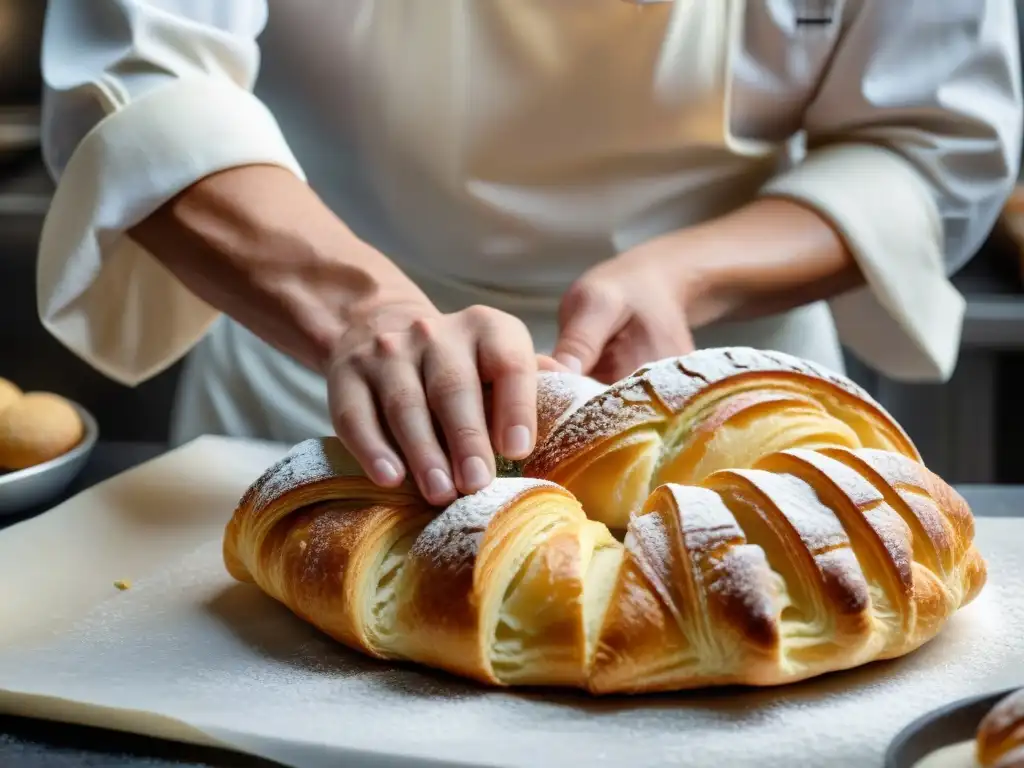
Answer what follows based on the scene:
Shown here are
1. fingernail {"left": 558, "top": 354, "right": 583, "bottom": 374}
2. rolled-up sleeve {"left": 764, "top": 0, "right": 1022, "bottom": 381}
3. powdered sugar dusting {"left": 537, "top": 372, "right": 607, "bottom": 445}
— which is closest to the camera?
powdered sugar dusting {"left": 537, "top": 372, "right": 607, "bottom": 445}

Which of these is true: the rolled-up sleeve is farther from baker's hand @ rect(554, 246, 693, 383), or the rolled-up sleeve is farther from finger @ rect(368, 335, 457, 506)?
finger @ rect(368, 335, 457, 506)

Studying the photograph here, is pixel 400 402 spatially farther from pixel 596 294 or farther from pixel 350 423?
pixel 596 294

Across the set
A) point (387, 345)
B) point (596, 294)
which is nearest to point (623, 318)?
point (596, 294)

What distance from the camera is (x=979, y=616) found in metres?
0.88

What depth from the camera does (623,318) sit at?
45.4 inches

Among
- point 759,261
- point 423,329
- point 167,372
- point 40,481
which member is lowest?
point 167,372

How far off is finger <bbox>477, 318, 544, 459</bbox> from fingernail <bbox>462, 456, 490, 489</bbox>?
36mm

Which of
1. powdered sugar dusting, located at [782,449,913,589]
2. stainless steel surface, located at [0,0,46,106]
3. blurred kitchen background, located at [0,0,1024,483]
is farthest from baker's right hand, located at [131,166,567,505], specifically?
stainless steel surface, located at [0,0,46,106]

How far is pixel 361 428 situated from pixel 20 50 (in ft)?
6.50

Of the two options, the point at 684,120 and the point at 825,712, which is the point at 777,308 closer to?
the point at 684,120

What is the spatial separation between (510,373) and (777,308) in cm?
56

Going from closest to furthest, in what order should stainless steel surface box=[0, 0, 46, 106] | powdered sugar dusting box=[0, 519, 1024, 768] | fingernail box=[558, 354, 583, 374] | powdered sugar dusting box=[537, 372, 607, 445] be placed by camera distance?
powdered sugar dusting box=[0, 519, 1024, 768], powdered sugar dusting box=[537, 372, 607, 445], fingernail box=[558, 354, 583, 374], stainless steel surface box=[0, 0, 46, 106]

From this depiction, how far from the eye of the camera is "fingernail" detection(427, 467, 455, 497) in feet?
2.73

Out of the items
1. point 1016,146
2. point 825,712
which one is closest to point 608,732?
point 825,712
